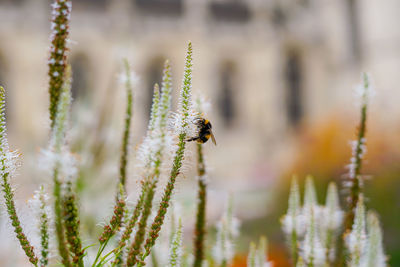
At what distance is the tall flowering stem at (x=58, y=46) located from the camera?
91 centimetres

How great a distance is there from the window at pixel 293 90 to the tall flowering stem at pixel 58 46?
21.6 m

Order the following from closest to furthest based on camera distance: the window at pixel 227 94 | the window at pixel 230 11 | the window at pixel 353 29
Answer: the window at pixel 353 29
the window at pixel 230 11
the window at pixel 227 94

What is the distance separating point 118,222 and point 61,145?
0.27 m

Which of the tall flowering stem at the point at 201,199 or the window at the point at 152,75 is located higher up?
the window at the point at 152,75

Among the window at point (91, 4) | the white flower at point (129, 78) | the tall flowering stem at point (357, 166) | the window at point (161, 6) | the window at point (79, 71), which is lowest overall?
the tall flowering stem at point (357, 166)

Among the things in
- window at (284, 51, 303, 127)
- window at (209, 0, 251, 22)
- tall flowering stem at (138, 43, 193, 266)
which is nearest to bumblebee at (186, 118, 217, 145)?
tall flowering stem at (138, 43, 193, 266)

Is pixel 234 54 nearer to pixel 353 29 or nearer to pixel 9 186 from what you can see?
pixel 353 29

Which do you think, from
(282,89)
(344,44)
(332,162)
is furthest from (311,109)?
(332,162)

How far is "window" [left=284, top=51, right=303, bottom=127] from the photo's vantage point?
72.7ft

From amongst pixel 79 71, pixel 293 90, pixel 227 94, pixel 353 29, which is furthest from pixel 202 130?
pixel 293 90

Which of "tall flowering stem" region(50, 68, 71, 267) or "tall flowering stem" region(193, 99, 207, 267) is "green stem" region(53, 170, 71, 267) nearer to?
"tall flowering stem" region(50, 68, 71, 267)

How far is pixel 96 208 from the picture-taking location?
3070 mm

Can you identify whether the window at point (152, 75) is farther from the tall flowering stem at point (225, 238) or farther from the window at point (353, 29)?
the tall flowering stem at point (225, 238)

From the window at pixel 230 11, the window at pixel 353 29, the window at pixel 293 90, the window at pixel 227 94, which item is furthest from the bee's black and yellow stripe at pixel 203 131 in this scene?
the window at pixel 293 90
